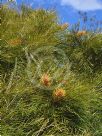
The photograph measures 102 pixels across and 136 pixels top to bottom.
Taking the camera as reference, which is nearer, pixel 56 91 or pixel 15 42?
pixel 56 91

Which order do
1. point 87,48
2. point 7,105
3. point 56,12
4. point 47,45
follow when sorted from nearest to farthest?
point 7,105
point 47,45
point 87,48
point 56,12

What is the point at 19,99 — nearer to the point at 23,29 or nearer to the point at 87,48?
the point at 23,29

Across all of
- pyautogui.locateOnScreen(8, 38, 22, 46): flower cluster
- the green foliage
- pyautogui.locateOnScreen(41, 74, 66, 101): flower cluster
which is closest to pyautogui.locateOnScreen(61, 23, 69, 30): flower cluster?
the green foliage

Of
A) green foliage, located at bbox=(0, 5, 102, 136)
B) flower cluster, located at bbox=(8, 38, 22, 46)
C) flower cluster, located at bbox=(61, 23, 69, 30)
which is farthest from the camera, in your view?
flower cluster, located at bbox=(61, 23, 69, 30)

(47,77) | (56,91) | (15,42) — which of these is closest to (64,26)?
(15,42)

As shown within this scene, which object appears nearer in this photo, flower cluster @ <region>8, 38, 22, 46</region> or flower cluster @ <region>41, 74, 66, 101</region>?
flower cluster @ <region>41, 74, 66, 101</region>

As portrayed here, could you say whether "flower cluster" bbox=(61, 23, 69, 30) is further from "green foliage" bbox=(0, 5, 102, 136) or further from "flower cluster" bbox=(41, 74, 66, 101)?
"flower cluster" bbox=(41, 74, 66, 101)

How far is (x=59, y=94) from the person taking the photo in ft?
20.8

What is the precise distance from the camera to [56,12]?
9.09 metres

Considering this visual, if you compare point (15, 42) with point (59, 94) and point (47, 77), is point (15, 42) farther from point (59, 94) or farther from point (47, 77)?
point (59, 94)

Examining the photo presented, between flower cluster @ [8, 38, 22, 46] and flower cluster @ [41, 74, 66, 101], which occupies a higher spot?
flower cluster @ [8, 38, 22, 46]

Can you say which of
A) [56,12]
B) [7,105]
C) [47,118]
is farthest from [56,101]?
[56,12]

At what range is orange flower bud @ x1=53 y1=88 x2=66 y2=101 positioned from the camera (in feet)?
20.8

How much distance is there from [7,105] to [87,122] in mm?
1024
